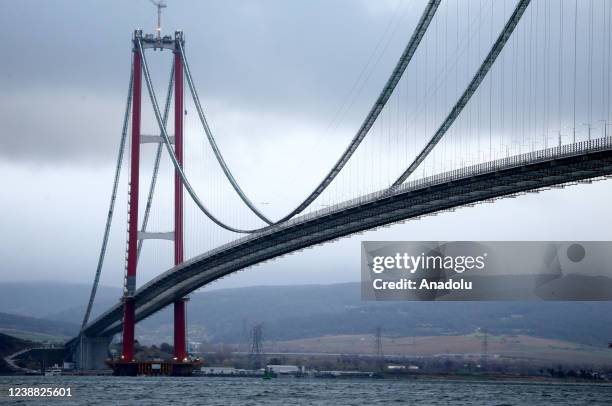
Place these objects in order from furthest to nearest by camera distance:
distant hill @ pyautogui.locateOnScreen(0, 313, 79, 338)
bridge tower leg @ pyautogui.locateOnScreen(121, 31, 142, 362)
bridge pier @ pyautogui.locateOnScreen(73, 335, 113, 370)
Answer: distant hill @ pyautogui.locateOnScreen(0, 313, 79, 338) → bridge pier @ pyautogui.locateOnScreen(73, 335, 113, 370) → bridge tower leg @ pyautogui.locateOnScreen(121, 31, 142, 362)

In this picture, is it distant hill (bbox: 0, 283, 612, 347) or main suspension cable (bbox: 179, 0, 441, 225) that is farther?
distant hill (bbox: 0, 283, 612, 347)

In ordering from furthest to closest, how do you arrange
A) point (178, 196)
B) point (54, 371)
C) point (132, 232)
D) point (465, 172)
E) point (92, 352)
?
point (92, 352) → point (54, 371) → point (178, 196) → point (132, 232) → point (465, 172)

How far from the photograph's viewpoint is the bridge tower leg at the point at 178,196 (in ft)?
235

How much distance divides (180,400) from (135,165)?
2511 centimetres

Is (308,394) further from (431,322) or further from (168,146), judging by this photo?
(431,322)

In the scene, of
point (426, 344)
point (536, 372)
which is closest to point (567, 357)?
point (536, 372)

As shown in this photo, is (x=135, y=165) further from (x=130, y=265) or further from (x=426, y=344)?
(x=426, y=344)

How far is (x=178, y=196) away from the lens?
7238cm

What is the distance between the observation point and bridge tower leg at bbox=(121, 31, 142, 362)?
7119 centimetres

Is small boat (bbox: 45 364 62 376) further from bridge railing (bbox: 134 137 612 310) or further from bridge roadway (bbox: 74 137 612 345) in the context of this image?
bridge railing (bbox: 134 137 612 310)

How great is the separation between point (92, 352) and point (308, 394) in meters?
37.0

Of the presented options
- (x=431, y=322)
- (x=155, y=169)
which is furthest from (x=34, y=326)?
(x=155, y=169)

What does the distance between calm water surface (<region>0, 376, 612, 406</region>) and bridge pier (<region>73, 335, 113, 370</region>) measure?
1998cm

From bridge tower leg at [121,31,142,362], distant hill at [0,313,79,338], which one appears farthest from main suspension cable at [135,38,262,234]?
distant hill at [0,313,79,338]
